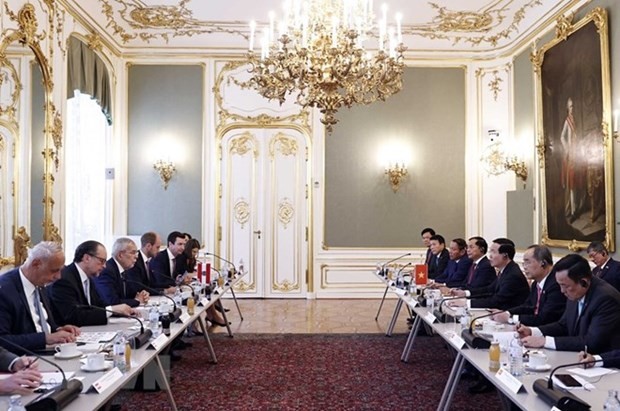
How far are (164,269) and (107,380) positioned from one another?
447 cm

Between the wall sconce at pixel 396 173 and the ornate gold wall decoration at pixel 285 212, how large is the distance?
173 cm

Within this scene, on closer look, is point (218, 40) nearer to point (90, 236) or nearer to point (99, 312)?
point (90, 236)

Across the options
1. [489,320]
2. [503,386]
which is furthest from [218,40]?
[503,386]

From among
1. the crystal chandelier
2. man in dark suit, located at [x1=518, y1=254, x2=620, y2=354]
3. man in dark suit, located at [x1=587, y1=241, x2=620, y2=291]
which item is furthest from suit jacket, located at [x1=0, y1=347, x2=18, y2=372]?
man in dark suit, located at [x1=587, y1=241, x2=620, y2=291]

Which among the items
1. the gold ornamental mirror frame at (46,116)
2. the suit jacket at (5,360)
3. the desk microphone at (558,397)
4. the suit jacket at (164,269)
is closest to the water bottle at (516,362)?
the desk microphone at (558,397)

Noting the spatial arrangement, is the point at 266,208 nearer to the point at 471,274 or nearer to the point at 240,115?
the point at 240,115

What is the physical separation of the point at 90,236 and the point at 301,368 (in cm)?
475

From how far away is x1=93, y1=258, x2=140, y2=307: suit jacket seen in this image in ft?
15.6

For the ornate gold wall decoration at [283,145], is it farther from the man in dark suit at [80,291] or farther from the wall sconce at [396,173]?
the man in dark suit at [80,291]

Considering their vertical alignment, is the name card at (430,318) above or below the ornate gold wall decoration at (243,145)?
below

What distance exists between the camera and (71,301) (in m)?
3.95

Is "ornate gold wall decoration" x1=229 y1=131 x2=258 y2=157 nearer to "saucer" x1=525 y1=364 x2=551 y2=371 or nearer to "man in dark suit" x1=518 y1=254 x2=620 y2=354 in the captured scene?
"man in dark suit" x1=518 y1=254 x2=620 y2=354

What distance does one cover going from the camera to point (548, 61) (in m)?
7.42

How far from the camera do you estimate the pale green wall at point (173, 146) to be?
952 cm
